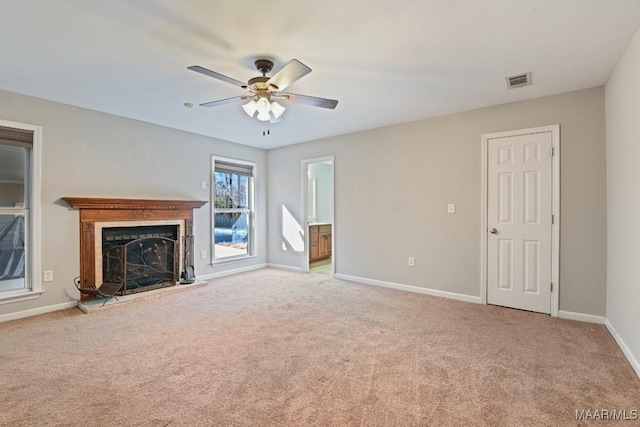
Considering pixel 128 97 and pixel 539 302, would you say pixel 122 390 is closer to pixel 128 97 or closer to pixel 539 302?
pixel 128 97

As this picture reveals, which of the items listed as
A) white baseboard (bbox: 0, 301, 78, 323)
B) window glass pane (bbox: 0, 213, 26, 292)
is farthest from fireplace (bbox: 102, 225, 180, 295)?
window glass pane (bbox: 0, 213, 26, 292)

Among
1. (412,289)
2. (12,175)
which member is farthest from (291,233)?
(12,175)

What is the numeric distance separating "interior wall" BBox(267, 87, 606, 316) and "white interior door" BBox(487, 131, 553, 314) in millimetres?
143

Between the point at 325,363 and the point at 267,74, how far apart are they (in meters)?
2.58

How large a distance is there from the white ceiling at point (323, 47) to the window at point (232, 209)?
202 centimetres

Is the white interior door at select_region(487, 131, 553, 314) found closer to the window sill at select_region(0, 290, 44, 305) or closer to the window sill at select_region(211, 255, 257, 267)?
the window sill at select_region(211, 255, 257, 267)

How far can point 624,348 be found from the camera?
252 cm

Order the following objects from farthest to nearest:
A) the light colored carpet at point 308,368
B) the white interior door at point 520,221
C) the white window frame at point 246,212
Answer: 1. the white window frame at point 246,212
2. the white interior door at point 520,221
3. the light colored carpet at point 308,368

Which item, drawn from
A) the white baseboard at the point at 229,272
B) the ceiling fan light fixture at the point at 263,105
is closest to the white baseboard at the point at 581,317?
the ceiling fan light fixture at the point at 263,105

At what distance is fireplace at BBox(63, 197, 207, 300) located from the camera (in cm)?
385

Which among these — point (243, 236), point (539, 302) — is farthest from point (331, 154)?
point (539, 302)

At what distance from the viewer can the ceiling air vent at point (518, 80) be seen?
2941mm

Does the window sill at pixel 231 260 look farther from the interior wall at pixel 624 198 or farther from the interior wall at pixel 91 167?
the interior wall at pixel 624 198

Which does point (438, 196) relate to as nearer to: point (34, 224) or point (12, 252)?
point (34, 224)
